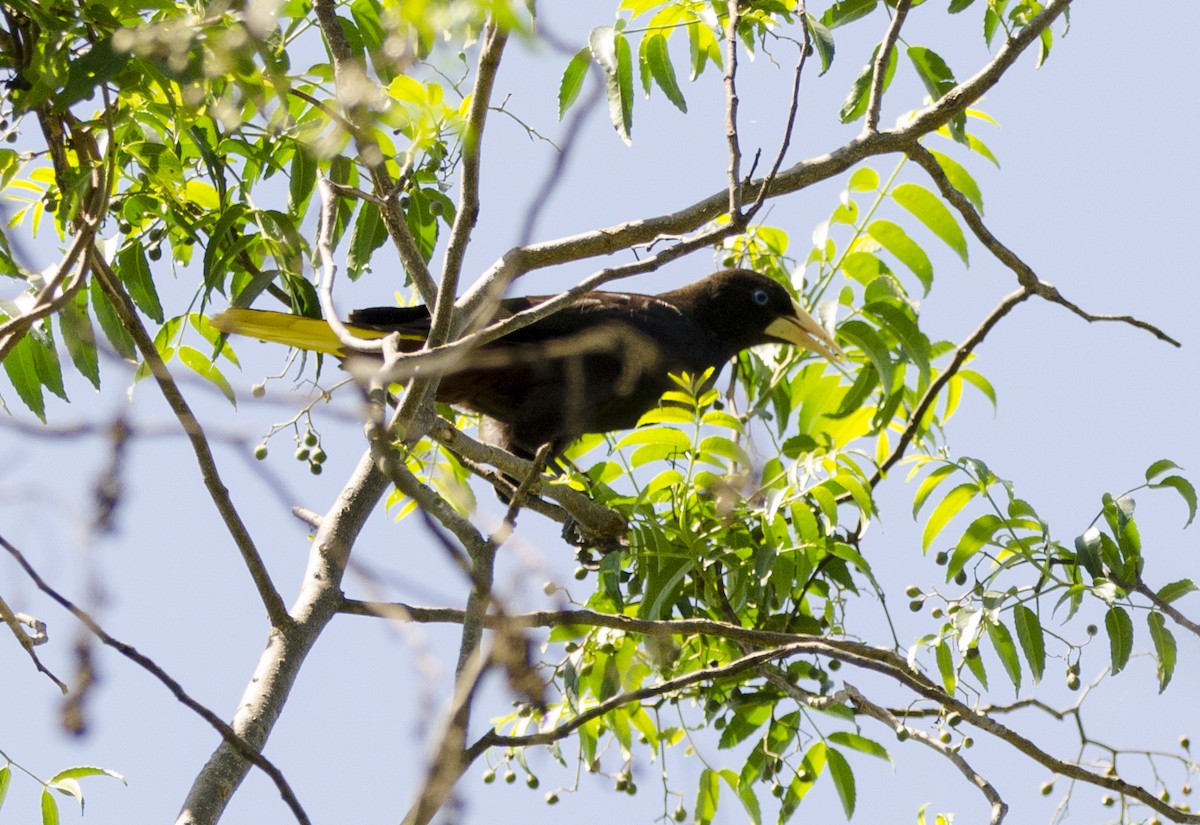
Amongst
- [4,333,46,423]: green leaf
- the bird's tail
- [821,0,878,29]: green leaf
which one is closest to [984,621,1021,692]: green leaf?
[821,0,878,29]: green leaf

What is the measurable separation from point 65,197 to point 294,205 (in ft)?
1.57

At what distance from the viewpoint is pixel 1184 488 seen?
2.77 metres

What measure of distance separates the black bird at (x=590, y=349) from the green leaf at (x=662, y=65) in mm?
930

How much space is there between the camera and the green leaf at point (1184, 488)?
274cm

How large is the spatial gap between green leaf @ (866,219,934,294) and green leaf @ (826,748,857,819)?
1.17 meters

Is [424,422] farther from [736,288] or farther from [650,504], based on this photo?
[736,288]

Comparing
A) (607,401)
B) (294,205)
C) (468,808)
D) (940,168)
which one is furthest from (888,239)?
(468,808)

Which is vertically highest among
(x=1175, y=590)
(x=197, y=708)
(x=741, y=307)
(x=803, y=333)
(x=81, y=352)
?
(x=741, y=307)

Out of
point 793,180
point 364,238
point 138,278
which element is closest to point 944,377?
point 793,180

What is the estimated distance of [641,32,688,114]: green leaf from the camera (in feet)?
9.84

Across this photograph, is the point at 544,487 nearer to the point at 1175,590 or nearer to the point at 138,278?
the point at 138,278

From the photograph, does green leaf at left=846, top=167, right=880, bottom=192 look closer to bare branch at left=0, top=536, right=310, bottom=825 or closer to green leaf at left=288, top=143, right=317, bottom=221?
green leaf at left=288, top=143, right=317, bottom=221

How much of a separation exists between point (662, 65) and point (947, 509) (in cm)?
116

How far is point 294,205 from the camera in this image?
284cm
